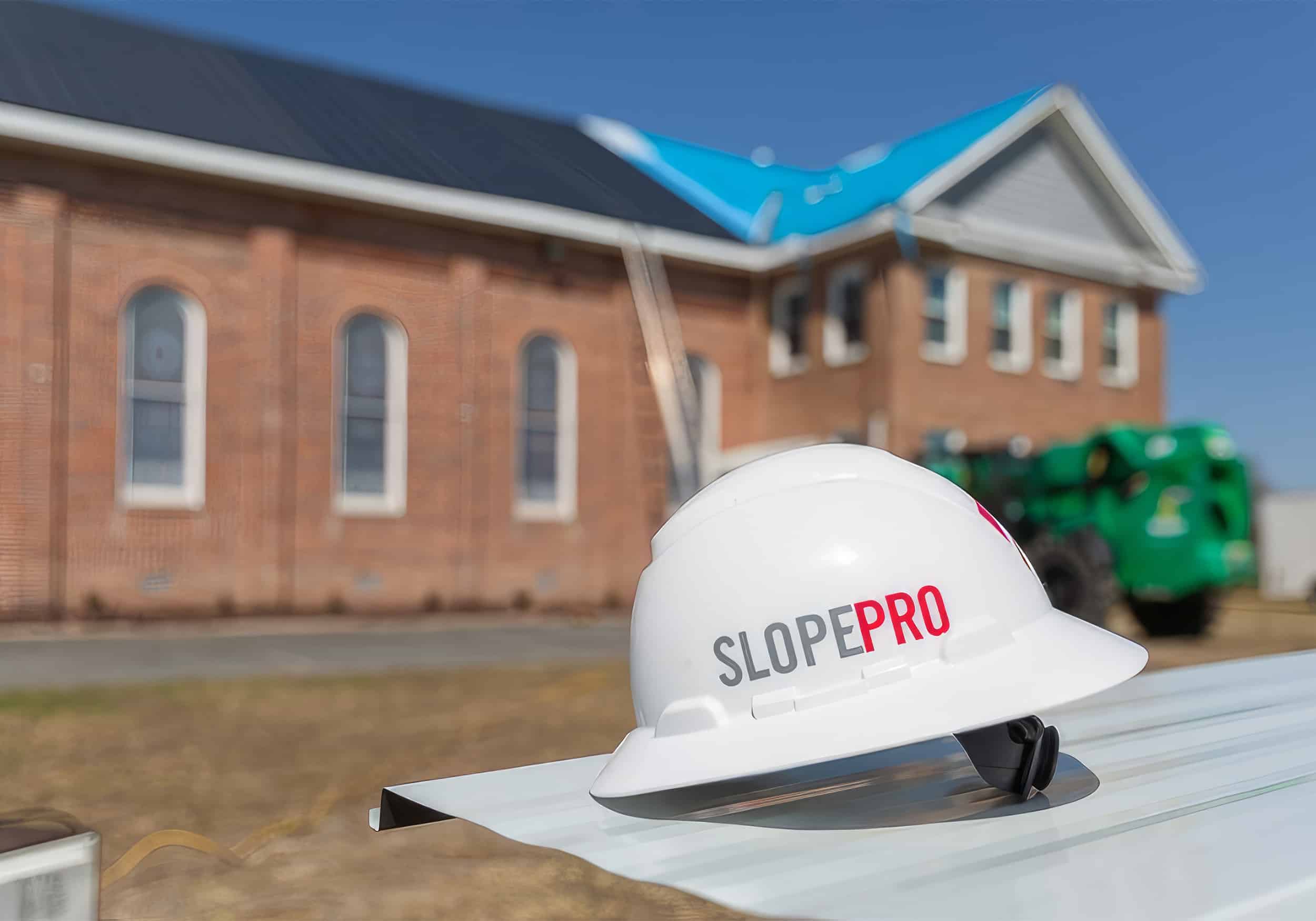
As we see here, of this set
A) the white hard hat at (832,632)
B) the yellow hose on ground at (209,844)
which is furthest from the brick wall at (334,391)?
the white hard hat at (832,632)

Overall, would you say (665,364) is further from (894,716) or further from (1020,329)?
(894,716)

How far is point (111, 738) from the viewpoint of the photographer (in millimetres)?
7645

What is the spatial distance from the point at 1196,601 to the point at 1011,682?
13.2 m

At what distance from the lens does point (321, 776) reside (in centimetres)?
664

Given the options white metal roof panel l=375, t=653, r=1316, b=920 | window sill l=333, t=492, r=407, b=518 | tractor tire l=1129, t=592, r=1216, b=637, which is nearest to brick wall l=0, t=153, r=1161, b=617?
window sill l=333, t=492, r=407, b=518

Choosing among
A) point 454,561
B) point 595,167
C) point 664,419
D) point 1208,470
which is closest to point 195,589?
point 454,561

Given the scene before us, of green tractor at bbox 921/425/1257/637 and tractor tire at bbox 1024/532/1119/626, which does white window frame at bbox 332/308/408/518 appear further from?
tractor tire at bbox 1024/532/1119/626

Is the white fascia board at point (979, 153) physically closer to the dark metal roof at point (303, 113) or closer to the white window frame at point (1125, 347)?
the dark metal roof at point (303, 113)

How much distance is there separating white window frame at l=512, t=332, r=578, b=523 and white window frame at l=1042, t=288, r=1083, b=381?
32.7ft

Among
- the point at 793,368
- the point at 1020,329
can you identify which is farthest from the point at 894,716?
the point at 1020,329

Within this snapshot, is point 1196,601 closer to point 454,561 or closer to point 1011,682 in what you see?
point 454,561

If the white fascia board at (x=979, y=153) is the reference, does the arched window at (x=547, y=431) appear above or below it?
below

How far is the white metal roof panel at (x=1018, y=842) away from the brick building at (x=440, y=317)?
14.5m

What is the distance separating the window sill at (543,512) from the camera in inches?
747
